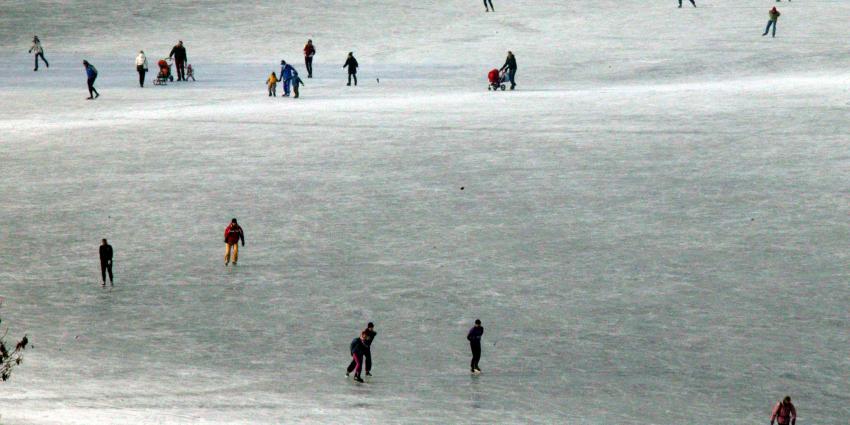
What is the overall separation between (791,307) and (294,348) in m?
8.07

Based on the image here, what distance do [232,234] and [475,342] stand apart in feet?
21.8

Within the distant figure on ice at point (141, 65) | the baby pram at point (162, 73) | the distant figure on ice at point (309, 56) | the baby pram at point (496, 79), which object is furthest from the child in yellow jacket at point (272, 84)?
the baby pram at point (496, 79)

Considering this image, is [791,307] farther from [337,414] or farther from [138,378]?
[138,378]

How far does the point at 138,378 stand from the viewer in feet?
56.8

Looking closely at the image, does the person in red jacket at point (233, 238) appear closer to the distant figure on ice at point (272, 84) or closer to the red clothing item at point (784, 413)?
the red clothing item at point (784, 413)

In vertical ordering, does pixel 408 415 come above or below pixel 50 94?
below

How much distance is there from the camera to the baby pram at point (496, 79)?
40719 millimetres

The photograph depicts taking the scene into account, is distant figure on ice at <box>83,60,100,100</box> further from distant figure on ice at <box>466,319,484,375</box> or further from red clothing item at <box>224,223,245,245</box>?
distant figure on ice at <box>466,319,484,375</box>

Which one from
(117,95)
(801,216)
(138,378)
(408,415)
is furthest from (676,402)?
(117,95)

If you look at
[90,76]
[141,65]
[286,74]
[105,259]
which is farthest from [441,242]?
[141,65]

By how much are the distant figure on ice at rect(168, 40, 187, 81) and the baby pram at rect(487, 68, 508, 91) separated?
10909mm

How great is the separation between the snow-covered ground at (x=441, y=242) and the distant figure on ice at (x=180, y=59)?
1.80 m

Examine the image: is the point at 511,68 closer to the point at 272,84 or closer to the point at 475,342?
the point at 272,84

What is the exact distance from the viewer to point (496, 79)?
4075 cm
